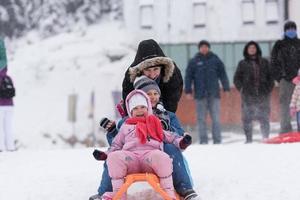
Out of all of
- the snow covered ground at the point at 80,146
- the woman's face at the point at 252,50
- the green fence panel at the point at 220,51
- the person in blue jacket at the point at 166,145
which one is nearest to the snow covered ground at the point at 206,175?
the snow covered ground at the point at 80,146

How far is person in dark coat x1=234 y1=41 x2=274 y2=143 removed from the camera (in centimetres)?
860

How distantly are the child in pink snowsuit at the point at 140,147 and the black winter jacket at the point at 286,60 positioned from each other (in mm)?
4422

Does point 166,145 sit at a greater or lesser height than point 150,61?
lesser

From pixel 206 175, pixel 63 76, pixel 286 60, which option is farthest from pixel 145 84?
pixel 63 76

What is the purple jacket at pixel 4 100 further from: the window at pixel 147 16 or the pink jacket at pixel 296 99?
the window at pixel 147 16

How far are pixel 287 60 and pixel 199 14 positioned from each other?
8952mm

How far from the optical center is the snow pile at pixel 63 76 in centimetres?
1608

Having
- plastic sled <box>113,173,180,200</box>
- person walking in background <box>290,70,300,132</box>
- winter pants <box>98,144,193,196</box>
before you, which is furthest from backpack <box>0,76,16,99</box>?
plastic sled <box>113,173,180,200</box>

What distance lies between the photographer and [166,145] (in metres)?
4.29

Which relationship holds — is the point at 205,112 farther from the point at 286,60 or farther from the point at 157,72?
the point at 157,72

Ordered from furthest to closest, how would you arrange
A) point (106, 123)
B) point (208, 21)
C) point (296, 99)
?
point (208, 21) < point (296, 99) < point (106, 123)

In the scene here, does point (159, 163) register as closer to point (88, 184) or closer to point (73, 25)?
point (88, 184)

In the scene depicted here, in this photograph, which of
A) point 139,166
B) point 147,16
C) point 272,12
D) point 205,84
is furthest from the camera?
point 147,16

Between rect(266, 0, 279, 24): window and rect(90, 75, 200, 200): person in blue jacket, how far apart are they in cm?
1244
